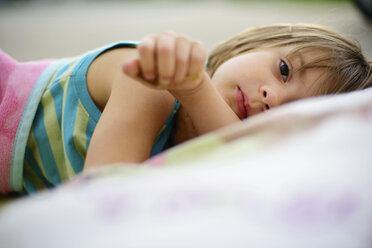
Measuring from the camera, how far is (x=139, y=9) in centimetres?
253

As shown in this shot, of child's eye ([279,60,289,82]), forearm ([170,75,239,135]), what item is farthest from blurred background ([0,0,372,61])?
forearm ([170,75,239,135])

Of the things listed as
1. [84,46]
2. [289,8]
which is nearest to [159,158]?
[84,46]

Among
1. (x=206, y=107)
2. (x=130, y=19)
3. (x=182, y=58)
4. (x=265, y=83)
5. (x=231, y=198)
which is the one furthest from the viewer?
(x=130, y=19)

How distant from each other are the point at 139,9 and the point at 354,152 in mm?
2378

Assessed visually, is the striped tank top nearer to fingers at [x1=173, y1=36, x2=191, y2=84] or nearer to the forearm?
the forearm

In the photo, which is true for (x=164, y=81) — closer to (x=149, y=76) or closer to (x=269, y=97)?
(x=149, y=76)

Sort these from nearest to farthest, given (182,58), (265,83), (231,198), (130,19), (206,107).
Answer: (231,198)
(182,58)
(206,107)
(265,83)
(130,19)

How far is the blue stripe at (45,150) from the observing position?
2.04ft

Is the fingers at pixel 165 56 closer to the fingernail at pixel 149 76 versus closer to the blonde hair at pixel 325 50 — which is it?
the fingernail at pixel 149 76

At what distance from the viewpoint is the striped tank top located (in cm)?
59

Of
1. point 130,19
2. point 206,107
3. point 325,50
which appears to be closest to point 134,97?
point 206,107

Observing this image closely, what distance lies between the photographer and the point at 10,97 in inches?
25.2

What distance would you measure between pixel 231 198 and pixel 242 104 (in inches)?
13.3

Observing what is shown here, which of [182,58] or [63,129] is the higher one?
[182,58]
